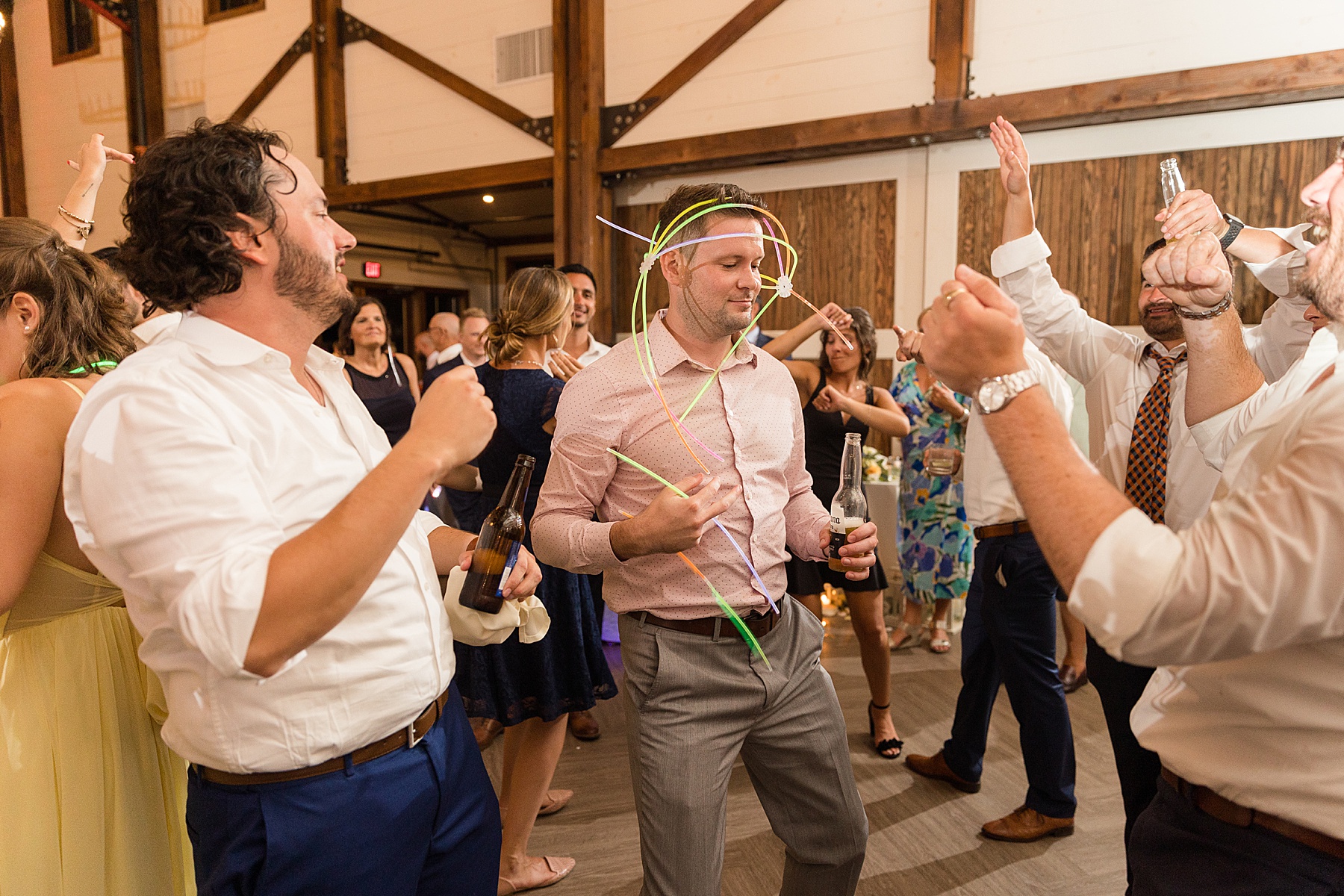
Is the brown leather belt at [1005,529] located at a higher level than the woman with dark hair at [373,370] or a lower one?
lower

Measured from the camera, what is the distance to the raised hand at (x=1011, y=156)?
216 centimetres

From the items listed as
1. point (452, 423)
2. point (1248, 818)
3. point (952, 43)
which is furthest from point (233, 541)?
point (952, 43)

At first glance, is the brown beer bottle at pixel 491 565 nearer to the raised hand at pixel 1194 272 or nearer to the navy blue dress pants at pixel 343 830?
the navy blue dress pants at pixel 343 830

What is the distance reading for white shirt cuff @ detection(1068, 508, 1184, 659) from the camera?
2.82 feet

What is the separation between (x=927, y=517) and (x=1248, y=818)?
11.5 feet

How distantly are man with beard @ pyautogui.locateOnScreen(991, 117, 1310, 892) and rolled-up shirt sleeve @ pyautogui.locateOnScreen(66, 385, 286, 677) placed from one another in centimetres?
195

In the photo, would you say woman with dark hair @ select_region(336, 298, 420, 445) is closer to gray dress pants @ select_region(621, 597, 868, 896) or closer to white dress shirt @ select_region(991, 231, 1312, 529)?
gray dress pants @ select_region(621, 597, 868, 896)

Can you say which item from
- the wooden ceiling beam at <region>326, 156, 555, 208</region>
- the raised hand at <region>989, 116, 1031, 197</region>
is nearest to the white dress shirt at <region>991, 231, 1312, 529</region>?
the raised hand at <region>989, 116, 1031, 197</region>

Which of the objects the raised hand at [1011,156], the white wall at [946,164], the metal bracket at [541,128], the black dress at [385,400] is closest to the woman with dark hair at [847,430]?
the raised hand at [1011,156]

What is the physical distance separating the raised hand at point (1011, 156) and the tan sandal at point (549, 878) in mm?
2459

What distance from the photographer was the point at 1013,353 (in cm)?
100

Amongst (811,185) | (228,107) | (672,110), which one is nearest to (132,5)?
(228,107)

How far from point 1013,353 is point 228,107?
31.2 feet

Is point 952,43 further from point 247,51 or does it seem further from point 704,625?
point 247,51
